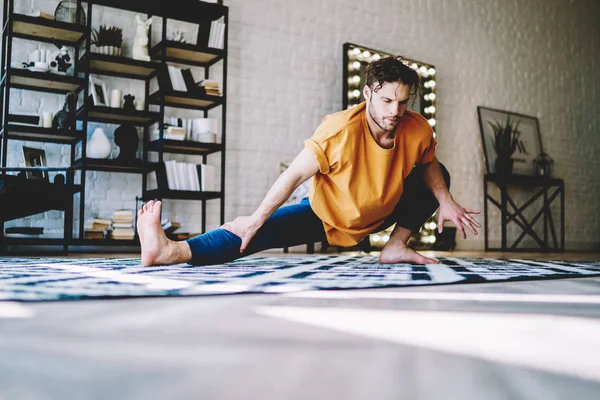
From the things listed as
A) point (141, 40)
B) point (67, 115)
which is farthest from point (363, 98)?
point (67, 115)

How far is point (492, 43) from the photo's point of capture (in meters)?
6.38

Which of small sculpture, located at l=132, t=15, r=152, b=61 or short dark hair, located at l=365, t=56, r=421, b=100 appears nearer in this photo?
short dark hair, located at l=365, t=56, r=421, b=100

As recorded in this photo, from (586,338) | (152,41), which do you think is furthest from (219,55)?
(586,338)

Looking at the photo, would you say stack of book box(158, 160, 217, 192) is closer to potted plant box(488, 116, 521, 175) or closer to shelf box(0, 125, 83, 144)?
shelf box(0, 125, 83, 144)

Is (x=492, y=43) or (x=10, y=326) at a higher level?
(x=492, y=43)

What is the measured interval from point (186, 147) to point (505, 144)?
364cm

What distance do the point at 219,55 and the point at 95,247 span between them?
65.9 inches

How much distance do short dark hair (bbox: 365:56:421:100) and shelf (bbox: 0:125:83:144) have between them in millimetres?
2411

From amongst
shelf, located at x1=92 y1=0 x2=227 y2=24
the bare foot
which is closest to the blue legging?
the bare foot

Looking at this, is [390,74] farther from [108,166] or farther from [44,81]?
[44,81]

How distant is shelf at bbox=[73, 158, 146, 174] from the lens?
3.66m

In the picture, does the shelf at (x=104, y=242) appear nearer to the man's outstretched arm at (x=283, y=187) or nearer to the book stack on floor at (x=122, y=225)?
the book stack on floor at (x=122, y=225)

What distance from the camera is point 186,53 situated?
4.13 metres

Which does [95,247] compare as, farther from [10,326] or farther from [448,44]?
[448,44]
